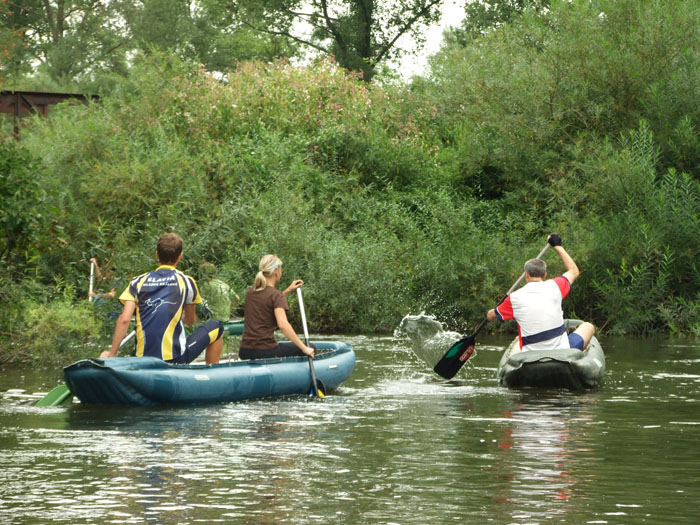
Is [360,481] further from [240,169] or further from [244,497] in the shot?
[240,169]

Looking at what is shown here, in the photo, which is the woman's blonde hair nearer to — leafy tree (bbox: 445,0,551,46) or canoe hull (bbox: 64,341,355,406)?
canoe hull (bbox: 64,341,355,406)

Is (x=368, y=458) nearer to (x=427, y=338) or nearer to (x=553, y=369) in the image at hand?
(x=553, y=369)

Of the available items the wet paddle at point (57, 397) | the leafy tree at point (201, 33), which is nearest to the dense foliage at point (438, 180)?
the wet paddle at point (57, 397)

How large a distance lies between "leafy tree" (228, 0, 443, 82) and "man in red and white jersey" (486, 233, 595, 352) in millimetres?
30702

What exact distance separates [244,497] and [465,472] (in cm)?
155

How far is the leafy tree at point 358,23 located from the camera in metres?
42.5

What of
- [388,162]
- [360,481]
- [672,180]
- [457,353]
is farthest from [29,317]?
[388,162]

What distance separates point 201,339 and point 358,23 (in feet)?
110

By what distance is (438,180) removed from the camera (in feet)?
89.7

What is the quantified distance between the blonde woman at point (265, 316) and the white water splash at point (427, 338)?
3314 mm

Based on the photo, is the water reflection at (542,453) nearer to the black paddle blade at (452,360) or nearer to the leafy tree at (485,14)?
the black paddle blade at (452,360)

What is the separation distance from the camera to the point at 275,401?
35.6 feet

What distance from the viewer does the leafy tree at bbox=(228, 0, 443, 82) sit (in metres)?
42.5

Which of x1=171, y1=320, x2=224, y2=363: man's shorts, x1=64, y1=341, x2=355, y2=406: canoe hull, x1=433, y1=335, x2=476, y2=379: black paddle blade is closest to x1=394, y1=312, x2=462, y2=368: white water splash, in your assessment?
x1=433, y1=335, x2=476, y2=379: black paddle blade
